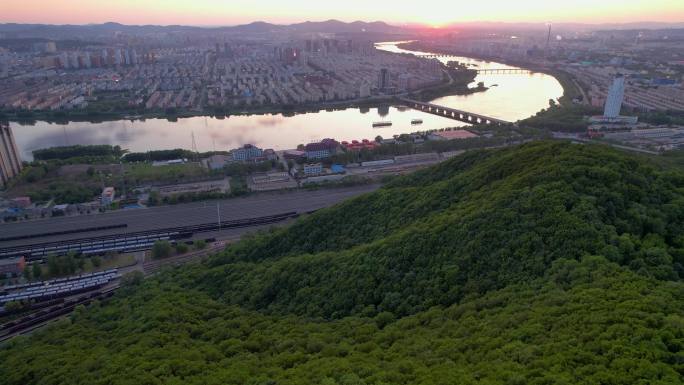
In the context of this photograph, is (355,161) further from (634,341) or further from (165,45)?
(165,45)

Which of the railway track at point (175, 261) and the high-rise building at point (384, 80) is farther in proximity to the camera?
the high-rise building at point (384, 80)

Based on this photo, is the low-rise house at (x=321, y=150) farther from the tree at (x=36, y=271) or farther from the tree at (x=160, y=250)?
the tree at (x=36, y=271)

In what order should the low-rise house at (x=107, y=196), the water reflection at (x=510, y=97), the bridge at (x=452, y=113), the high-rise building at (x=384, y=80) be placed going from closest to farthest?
the low-rise house at (x=107, y=196), the bridge at (x=452, y=113), the water reflection at (x=510, y=97), the high-rise building at (x=384, y=80)

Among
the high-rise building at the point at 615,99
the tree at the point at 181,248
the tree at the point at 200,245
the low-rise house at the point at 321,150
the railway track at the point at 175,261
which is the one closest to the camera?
the railway track at the point at 175,261

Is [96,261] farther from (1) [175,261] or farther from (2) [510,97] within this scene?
(2) [510,97]

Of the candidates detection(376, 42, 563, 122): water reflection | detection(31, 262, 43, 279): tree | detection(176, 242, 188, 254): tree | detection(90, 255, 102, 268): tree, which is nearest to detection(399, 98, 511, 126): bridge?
detection(376, 42, 563, 122): water reflection

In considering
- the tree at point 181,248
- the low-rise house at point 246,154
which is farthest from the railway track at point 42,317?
the low-rise house at point 246,154

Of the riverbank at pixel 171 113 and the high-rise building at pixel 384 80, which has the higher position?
the high-rise building at pixel 384 80

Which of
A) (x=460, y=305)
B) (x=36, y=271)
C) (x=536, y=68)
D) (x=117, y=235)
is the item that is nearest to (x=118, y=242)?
(x=117, y=235)

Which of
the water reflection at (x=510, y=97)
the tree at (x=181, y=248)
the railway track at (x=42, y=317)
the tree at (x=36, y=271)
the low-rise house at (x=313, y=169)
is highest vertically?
the water reflection at (x=510, y=97)
